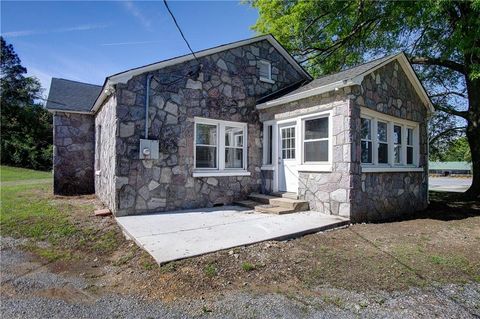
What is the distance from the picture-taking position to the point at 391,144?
844cm

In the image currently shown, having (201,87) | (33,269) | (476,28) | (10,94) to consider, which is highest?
(10,94)

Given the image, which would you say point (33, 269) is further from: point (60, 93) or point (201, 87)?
point (60, 93)

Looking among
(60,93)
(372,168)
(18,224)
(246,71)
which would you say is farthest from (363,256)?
(60,93)

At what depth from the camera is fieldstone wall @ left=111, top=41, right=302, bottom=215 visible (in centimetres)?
711

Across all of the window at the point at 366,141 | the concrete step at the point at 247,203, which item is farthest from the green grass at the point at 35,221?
the window at the point at 366,141

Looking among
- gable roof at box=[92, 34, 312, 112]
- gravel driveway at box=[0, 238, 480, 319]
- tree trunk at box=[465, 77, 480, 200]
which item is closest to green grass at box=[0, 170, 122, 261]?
gravel driveway at box=[0, 238, 480, 319]

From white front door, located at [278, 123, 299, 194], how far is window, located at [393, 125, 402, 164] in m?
3.19

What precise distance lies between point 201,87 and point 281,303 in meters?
6.40

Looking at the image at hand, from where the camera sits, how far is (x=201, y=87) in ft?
26.9

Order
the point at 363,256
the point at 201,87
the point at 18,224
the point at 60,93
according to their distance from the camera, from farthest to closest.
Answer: the point at 60,93 < the point at 201,87 < the point at 18,224 < the point at 363,256

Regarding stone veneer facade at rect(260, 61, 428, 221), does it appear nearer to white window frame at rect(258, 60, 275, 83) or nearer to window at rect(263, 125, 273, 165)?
window at rect(263, 125, 273, 165)

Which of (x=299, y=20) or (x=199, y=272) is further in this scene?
(x=299, y=20)

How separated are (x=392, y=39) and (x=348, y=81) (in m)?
8.44

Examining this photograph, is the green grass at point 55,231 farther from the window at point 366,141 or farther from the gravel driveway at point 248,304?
the window at point 366,141
